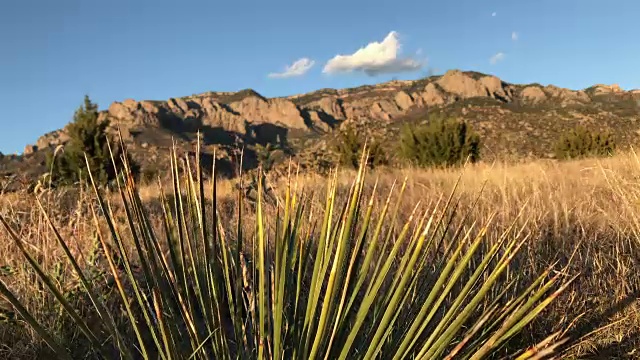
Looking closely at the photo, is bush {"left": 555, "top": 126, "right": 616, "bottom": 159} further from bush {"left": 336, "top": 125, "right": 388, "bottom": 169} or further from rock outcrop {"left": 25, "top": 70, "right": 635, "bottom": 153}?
rock outcrop {"left": 25, "top": 70, "right": 635, "bottom": 153}

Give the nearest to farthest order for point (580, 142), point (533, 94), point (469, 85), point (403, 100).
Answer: point (580, 142) → point (533, 94) → point (469, 85) → point (403, 100)

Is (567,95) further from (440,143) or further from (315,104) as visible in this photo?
(315,104)

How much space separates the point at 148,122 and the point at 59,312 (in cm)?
10275

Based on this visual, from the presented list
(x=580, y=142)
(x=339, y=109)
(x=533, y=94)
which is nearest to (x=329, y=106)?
(x=339, y=109)

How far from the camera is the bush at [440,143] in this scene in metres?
14.3

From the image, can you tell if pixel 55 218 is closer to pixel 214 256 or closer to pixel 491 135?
pixel 214 256

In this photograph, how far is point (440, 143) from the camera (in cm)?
1449

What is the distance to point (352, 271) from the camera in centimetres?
85

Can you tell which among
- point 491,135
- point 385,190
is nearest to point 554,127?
point 491,135

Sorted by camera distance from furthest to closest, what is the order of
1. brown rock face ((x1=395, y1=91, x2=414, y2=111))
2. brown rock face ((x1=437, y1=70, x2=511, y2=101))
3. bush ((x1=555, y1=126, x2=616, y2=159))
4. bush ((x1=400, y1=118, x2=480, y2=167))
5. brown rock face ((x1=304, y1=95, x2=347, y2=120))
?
brown rock face ((x1=304, y1=95, x2=347, y2=120)) < brown rock face ((x1=395, y1=91, x2=414, y2=111)) < brown rock face ((x1=437, y1=70, x2=511, y2=101)) < bush ((x1=555, y1=126, x2=616, y2=159)) < bush ((x1=400, y1=118, x2=480, y2=167))

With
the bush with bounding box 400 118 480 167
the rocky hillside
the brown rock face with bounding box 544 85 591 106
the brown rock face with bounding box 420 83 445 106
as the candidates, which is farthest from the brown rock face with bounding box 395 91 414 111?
the bush with bounding box 400 118 480 167

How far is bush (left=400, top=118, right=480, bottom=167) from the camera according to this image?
14289 millimetres

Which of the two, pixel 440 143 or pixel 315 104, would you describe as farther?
pixel 315 104

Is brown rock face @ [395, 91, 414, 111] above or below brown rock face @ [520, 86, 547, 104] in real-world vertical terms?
above
